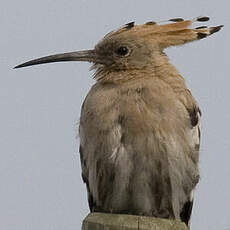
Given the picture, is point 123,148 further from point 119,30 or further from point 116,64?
point 119,30

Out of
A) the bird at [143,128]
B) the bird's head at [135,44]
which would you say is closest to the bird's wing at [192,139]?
the bird at [143,128]

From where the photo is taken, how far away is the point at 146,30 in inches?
149

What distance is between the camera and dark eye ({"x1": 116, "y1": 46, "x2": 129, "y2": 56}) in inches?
151

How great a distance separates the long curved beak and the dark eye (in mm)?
170

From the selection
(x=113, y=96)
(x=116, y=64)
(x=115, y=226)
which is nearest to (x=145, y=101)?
(x=113, y=96)

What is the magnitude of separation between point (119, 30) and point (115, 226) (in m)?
2.17

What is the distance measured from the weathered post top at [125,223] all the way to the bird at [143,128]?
1.26 meters

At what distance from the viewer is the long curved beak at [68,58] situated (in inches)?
150

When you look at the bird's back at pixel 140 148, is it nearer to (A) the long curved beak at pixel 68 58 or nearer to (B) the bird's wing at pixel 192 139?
(B) the bird's wing at pixel 192 139

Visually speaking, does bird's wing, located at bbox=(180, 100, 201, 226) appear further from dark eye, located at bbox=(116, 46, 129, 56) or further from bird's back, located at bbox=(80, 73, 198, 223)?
dark eye, located at bbox=(116, 46, 129, 56)

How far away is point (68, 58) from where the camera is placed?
3.82m

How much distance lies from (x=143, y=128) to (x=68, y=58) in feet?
2.78

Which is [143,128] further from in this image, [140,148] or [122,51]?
[122,51]

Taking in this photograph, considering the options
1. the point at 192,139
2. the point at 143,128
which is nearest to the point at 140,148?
the point at 143,128
